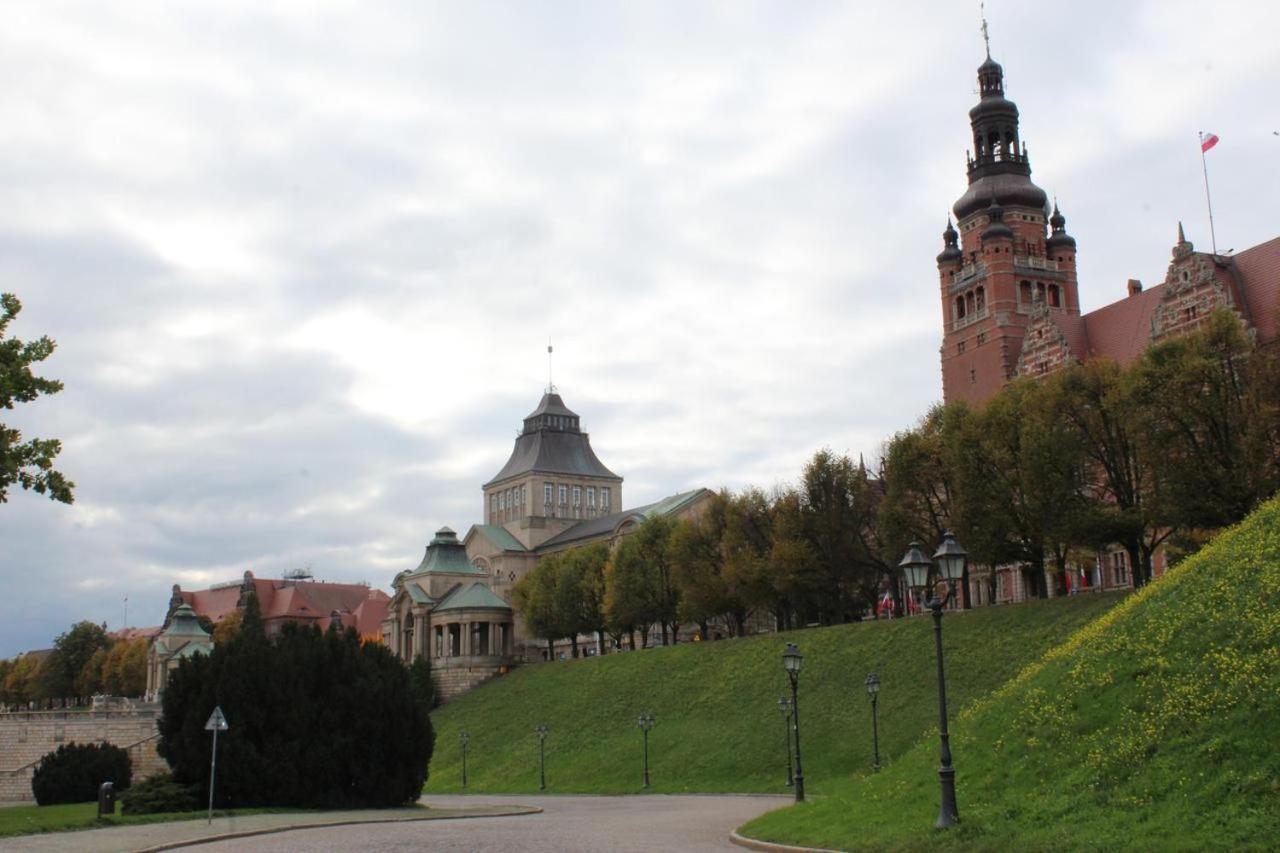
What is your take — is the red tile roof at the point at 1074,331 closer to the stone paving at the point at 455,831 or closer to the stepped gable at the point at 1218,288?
the stepped gable at the point at 1218,288

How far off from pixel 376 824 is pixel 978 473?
35514 millimetres

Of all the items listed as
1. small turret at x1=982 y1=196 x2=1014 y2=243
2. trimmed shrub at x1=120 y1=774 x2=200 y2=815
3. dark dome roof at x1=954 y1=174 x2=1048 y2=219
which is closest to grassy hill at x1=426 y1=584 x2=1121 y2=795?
trimmed shrub at x1=120 y1=774 x2=200 y2=815

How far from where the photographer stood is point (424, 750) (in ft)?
144

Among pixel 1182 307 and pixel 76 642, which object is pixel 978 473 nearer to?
pixel 1182 307

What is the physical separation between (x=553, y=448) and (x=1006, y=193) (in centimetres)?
6659

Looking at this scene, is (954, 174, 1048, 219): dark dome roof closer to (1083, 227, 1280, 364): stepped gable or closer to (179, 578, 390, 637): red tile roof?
(1083, 227, 1280, 364): stepped gable

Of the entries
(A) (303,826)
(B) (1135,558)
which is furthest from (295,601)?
(A) (303,826)

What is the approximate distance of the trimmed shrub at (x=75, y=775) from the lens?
→ 51.9 metres

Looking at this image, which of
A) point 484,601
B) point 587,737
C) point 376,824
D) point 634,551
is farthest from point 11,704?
point 376,824

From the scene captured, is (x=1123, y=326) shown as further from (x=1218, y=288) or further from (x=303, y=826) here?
(x=303, y=826)

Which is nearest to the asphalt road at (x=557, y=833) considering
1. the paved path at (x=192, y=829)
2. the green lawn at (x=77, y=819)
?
the paved path at (x=192, y=829)

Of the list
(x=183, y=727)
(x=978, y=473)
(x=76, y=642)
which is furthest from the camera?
(x=76, y=642)

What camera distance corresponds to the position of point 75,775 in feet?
171

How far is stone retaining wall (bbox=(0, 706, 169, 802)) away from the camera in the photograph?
75188 mm
